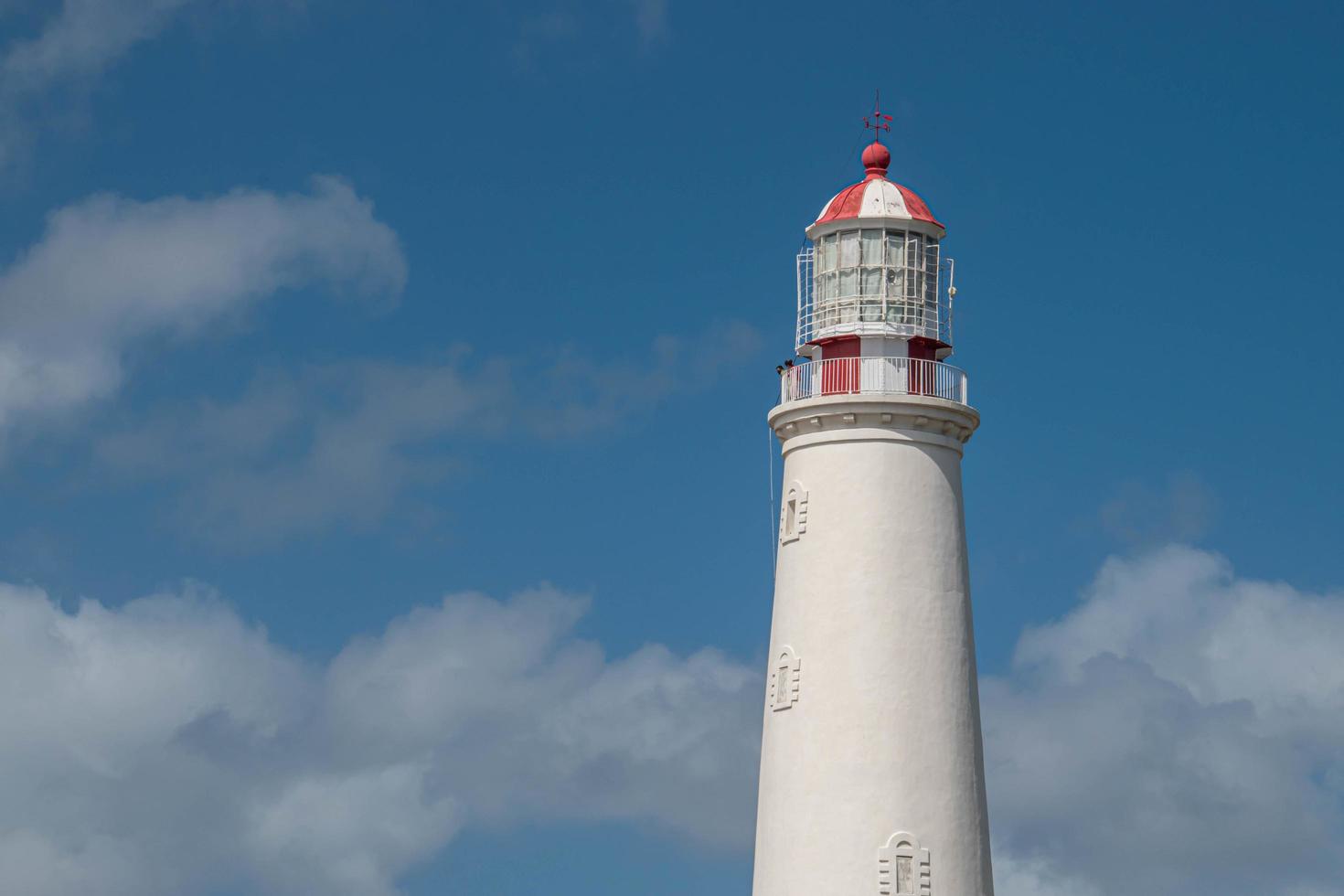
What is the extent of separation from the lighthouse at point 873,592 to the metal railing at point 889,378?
0.03 m

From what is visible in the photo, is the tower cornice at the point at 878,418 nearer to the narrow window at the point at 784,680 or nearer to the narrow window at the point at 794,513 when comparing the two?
the narrow window at the point at 794,513

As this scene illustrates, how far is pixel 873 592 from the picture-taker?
37.6m

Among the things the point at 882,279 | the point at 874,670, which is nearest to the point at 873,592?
the point at 874,670

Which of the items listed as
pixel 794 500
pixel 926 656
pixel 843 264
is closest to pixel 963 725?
pixel 926 656

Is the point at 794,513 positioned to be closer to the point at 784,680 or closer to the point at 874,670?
the point at 784,680

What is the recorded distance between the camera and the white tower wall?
36.9m

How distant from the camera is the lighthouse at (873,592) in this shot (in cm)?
3697

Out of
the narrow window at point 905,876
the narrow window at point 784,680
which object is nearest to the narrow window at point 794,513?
the narrow window at point 784,680

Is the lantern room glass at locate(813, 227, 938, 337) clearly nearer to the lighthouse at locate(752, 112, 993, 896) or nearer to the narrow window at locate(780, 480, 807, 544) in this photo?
the lighthouse at locate(752, 112, 993, 896)

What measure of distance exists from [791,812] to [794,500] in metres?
4.87

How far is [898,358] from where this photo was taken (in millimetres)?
38531

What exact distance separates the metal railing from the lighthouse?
0.03 m

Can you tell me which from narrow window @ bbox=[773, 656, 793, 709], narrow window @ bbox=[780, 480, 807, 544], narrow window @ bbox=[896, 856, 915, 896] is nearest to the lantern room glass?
narrow window @ bbox=[780, 480, 807, 544]

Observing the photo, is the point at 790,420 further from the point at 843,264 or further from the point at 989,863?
the point at 989,863
